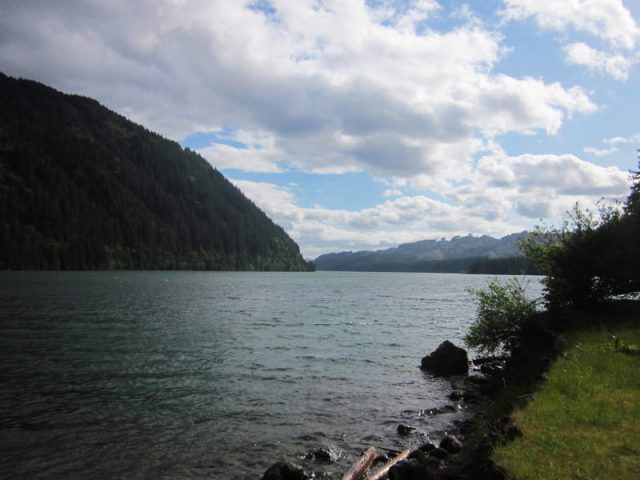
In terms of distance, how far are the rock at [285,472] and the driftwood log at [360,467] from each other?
1717 mm

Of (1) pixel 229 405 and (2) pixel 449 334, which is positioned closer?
(1) pixel 229 405

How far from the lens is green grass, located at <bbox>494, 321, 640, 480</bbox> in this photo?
1006 cm

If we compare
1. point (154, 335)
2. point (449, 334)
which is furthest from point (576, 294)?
point (154, 335)

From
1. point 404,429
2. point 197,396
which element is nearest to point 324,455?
point 404,429

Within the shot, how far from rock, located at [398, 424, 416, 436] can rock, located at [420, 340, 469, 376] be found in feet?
42.2

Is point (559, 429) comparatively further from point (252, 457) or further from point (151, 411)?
point (151, 411)

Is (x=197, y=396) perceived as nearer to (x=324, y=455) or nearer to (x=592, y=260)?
(x=324, y=455)

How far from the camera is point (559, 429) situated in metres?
12.3

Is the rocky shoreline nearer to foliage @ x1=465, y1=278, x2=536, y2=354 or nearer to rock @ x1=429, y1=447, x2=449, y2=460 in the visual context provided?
rock @ x1=429, y1=447, x2=449, y2=460

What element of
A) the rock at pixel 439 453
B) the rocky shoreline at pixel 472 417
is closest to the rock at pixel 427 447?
the rocky shoreline at pixel 472 417

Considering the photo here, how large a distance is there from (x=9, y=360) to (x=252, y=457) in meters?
22.5

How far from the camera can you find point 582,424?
41.4 feet

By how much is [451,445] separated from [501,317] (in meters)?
15.1

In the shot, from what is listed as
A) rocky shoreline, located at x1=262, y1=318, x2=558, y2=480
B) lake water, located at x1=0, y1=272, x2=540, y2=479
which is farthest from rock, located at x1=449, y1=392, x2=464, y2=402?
lake water, located at x1=0, y1=272, x2=540, y2=479
